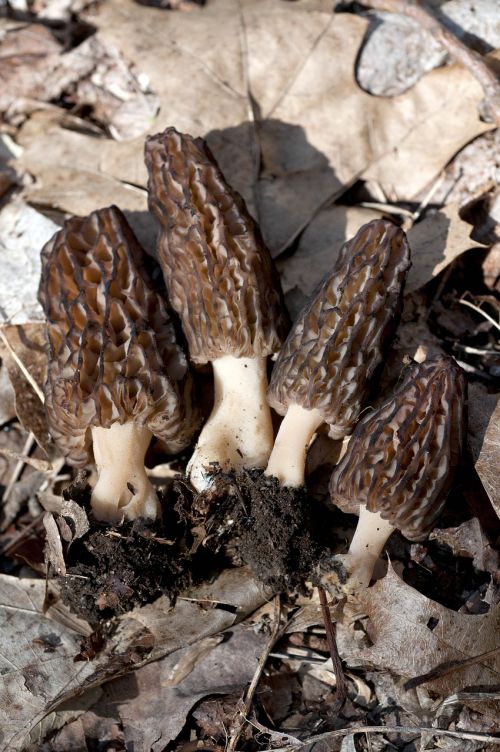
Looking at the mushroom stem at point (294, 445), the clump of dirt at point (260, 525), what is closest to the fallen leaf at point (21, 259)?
the clump of dirt at point (260, 525)

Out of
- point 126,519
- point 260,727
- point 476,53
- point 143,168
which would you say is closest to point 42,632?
point 126,519

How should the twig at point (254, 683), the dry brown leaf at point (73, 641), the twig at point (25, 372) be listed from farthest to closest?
the twig at point (25, 372) < the dry brown leaf at point (73, 641) < the twig at point (254, 683)

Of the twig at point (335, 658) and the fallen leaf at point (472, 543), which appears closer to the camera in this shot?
the twig at point (335, 658)

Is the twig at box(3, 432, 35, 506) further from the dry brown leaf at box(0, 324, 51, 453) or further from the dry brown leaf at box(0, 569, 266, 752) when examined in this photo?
the dry brown leaf at box(0, 569, 266, 752)

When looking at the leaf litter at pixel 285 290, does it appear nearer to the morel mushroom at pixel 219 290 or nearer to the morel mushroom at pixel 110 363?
the morel mushroom at pixel 110 363

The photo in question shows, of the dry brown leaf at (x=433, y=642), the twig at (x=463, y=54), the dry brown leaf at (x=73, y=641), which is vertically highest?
the twig at (x=463, y=54)

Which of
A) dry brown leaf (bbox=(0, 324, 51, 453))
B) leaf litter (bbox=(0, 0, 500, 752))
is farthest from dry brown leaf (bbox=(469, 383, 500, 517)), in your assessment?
dry brown leaf (bbox=(0, 324, 51, 453))

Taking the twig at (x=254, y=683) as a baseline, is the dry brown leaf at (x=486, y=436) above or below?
above

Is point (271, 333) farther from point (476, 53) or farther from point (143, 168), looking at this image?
point (476, 53)

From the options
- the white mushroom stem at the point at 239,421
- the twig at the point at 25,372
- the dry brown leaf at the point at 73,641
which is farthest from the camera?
the twig at the point at 25,372
